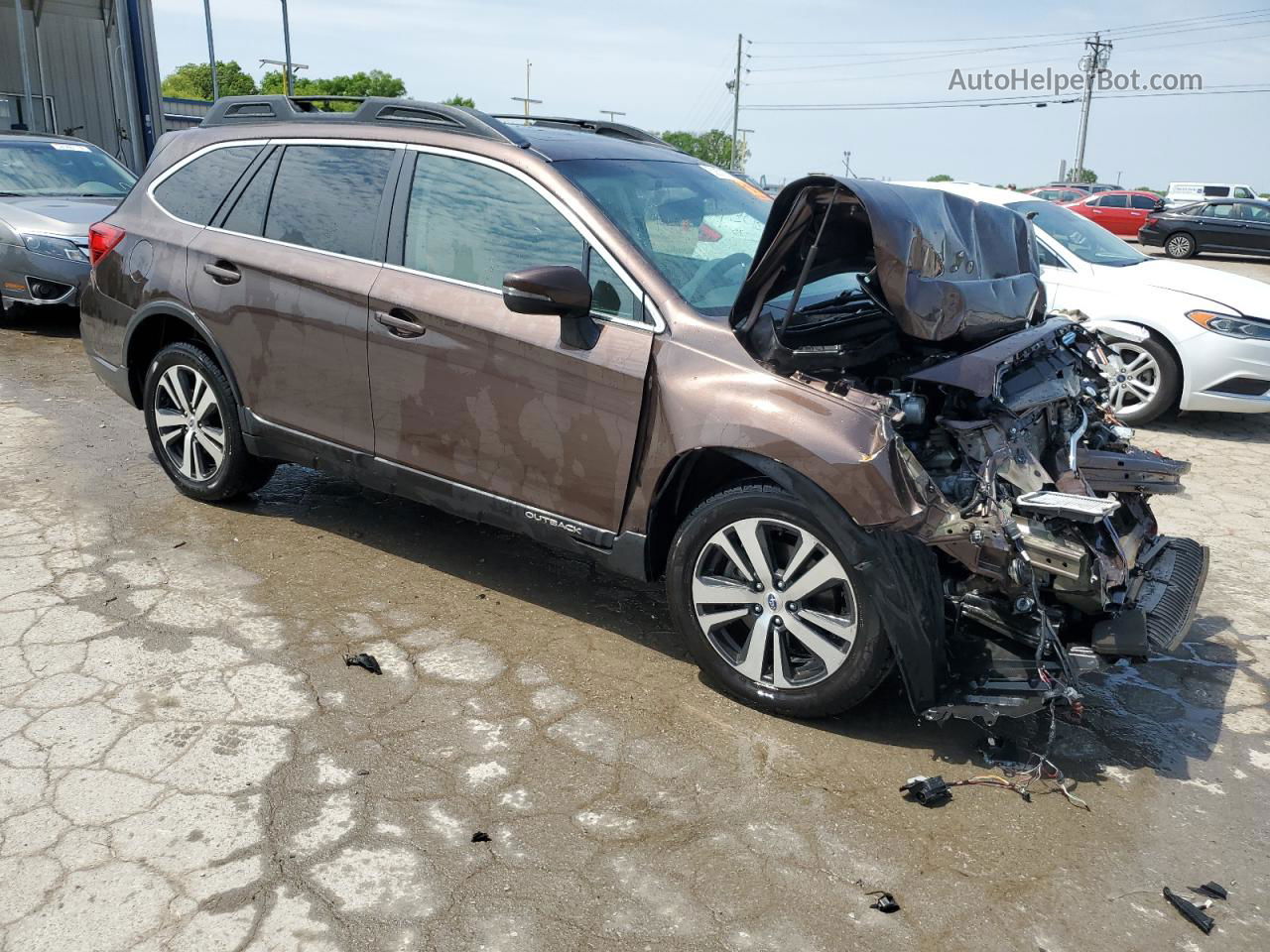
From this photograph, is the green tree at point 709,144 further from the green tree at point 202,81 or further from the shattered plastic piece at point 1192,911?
the shattered plastic piece at point 1192,911

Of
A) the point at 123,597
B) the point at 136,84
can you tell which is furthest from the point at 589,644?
→ the point at 136,84

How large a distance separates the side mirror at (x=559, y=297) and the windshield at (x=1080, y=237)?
5553 millimetres

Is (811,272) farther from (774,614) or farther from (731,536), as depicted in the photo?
(774,614)

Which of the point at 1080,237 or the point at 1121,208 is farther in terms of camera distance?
the point at 1121,208

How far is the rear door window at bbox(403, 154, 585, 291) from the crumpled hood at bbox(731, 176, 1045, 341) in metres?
0.74

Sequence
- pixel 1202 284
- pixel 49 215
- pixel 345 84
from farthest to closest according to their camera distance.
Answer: pixel 345 84 → pixel 49 215 → pixel 1202 284

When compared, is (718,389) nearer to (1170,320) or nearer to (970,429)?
(970,429)

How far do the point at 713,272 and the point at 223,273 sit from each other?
2.33 metres

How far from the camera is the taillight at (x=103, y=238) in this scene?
538 centimetres

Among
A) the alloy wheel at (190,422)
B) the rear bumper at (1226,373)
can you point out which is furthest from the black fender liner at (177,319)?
the rear bumper at (1226,373)

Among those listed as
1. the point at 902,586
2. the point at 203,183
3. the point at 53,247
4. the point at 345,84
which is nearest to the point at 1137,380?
the point at 902,586

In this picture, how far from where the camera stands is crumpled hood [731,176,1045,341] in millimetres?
3402

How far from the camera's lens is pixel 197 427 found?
17.1 feet

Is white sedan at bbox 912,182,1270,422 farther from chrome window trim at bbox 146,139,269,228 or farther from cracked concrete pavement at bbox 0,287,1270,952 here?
chrome window trim at bbox 146,139,269,228
